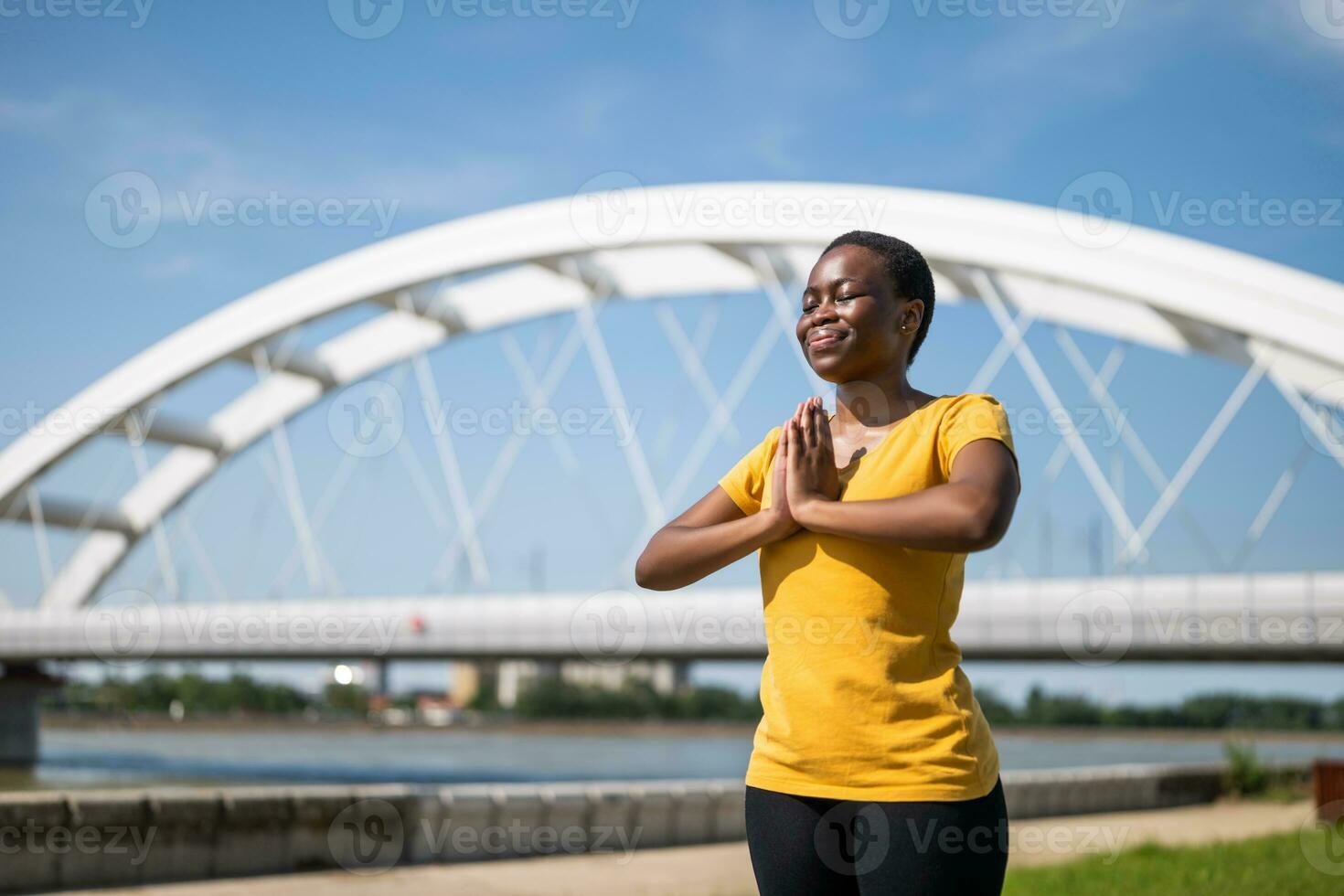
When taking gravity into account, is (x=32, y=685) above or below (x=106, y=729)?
above

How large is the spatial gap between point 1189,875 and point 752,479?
23.5 feet

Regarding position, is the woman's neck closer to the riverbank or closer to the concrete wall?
the concrete wall

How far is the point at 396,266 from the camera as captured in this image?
83.8ft

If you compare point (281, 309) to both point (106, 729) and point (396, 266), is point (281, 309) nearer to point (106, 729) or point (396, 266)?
point (396, 266)

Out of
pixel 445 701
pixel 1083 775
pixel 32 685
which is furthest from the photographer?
pixel 445 701

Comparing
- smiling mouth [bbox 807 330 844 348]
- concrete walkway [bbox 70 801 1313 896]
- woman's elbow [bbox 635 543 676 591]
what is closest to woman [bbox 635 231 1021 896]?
smiling mouth [bbox 807 330 844 348]

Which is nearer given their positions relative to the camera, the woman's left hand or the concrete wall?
→ the woman's left hand

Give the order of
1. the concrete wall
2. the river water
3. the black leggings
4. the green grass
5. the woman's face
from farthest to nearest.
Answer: the river water
the concrete wall
the green grass
the woman's face
the black leggings

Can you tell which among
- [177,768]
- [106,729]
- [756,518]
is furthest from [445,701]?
[756,518]

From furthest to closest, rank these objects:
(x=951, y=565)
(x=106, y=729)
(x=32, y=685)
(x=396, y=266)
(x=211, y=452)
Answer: (x=106, y=729) < (x=32, y=685) < (x=211, y=452) < (x=396, y=266) < (x=951, y=565)

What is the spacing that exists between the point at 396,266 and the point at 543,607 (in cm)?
734

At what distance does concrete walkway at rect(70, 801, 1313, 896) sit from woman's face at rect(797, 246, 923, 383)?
6.42 m

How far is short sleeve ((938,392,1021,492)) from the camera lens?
188cm

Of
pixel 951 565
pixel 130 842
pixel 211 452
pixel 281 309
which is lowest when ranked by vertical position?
pixel 130 842
